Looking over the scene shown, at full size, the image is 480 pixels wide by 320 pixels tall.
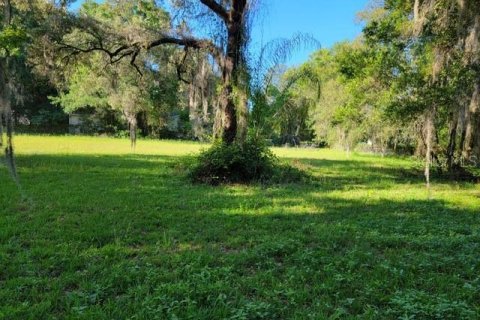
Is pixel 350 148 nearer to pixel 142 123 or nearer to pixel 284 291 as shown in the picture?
pixel 142 123

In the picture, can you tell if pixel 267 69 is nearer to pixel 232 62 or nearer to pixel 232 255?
pixel 232 62

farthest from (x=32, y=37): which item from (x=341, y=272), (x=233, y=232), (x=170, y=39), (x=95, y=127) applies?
(x=95, y=127)

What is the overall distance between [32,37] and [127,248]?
8.36 metres

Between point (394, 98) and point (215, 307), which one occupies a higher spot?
point (394, 98)

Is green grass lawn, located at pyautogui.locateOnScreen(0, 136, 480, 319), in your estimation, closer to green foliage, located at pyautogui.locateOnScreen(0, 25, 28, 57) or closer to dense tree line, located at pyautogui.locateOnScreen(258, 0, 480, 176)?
green foliage, located at pyautogui.locateOnScreen(0, 25, 28, 57)

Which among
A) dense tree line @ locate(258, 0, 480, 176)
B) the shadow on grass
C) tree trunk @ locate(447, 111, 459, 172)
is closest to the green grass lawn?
the shadow on grass

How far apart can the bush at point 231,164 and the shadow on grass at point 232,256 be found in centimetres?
178

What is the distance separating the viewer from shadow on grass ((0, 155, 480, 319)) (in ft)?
10.4

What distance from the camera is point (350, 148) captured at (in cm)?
2881

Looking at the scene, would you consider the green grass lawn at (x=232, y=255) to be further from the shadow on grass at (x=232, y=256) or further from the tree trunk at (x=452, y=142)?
the tree trunk at (x=452, y=142)

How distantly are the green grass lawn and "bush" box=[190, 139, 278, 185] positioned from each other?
123cm

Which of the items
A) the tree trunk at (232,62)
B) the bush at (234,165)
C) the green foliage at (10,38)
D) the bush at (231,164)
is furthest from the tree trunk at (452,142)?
the green foliage at (10,38)

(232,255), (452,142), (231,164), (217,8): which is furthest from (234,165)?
(452,142)

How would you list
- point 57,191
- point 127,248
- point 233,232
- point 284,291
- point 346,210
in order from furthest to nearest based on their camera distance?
point 57,191, point 346,210, point 233,232, point 127,248, point 284,291
